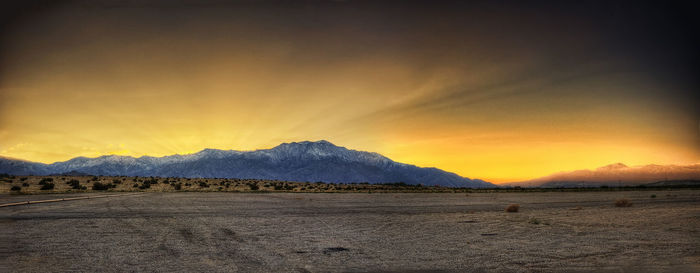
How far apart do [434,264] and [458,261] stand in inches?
27.8

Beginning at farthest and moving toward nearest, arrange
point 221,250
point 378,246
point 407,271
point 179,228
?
point 179,228
point 378,246
point 221,250
point 407,271

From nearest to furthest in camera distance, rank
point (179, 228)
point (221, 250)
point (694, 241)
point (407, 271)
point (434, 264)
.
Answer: point (407, 271)
point (434, 264)
point (221, 250)
point (694, 241)
point (179, 228)

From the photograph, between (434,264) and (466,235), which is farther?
(466,235)

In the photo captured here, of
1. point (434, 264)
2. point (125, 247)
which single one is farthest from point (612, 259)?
point (125, 247)

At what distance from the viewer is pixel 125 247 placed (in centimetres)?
1046

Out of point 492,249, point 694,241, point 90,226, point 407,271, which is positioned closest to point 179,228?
point 90,226

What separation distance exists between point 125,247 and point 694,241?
16.2 m

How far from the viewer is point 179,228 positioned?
14.5 metres

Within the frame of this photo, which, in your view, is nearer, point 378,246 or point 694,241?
point 378,246

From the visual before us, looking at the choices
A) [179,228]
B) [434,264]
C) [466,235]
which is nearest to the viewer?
[434,264]

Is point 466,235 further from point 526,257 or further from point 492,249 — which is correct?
point 526,257

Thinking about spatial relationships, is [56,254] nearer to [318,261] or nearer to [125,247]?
[125,247]

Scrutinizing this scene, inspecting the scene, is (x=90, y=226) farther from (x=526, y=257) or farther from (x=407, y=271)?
(x=526, y=257)

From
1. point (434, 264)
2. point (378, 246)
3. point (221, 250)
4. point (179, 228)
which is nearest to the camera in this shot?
point (434, 264)
